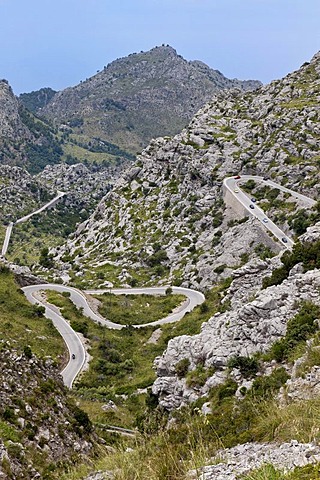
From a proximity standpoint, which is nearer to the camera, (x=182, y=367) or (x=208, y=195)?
(x=182, y=367)

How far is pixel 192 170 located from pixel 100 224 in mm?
31811

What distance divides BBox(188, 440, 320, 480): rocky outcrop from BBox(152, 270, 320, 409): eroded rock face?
1034 centimetres

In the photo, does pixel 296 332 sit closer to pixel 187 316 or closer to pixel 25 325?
pixel 25 325

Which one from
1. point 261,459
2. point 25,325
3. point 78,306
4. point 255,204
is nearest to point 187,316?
point 78,306

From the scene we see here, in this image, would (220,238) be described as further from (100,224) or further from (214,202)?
(100,224)

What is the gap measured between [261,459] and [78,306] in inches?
2237

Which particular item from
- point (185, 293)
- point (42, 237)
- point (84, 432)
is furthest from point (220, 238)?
point (42, 237)

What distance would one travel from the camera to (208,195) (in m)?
92.4

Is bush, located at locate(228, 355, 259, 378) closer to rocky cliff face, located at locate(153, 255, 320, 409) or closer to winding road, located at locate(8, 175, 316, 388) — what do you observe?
rocky cliff face, located at locate(153, 255, 320, 409)

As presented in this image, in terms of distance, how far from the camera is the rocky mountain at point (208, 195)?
237ft

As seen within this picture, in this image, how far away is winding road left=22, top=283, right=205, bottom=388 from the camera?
148 ft

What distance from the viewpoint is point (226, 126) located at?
11294 centimetres

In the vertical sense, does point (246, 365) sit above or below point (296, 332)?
below

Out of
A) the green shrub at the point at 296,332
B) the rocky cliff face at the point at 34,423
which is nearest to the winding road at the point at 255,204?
the green shrub at the point at 296,332
